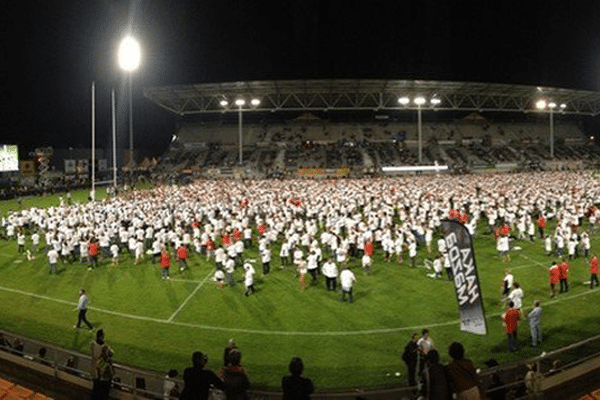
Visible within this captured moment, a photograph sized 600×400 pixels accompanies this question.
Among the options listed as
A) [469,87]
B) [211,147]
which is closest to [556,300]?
[469,87]

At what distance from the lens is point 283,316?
14805mm

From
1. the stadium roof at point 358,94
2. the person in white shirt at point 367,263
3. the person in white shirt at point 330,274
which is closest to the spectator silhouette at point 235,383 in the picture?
the person in white shirt at point 330,274

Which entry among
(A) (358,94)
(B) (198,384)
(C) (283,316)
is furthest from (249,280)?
(A) (358,94)

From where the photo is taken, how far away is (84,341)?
13.3 metres

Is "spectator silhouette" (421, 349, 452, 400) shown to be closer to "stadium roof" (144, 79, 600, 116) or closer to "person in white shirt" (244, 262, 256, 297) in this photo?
"person in white shirt" (244, 262, 256, 297)

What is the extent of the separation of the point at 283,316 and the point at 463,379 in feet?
32.1

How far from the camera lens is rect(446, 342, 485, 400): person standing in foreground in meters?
5.32

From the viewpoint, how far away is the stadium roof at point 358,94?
61875mm

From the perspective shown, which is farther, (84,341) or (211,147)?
(211,147)

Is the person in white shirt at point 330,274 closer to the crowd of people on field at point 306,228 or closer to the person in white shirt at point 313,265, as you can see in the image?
the crowd of people on field at point 306,228

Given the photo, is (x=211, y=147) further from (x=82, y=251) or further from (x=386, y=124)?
(x=82, y=251)

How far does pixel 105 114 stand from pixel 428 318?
6981 cm

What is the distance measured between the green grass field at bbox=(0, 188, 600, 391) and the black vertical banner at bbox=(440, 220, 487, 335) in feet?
8.27

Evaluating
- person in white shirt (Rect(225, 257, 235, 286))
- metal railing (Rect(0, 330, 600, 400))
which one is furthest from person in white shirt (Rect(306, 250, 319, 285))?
metal railing (Rect(0, 330, 600, 400))
